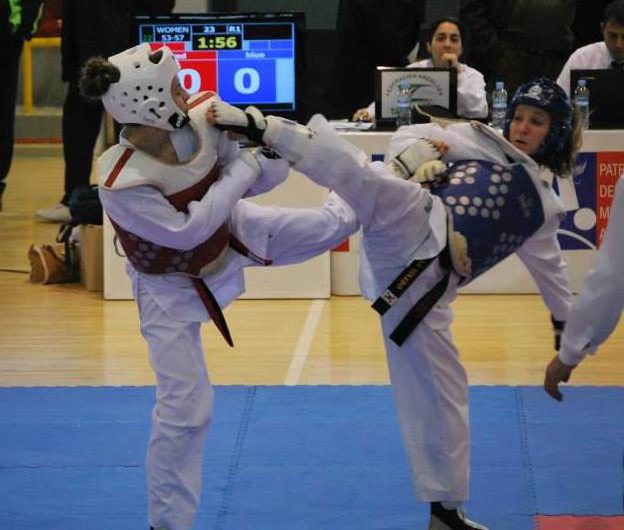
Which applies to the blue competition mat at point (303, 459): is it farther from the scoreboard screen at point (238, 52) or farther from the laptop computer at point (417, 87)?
the scoreboard screen at point (238, 52)

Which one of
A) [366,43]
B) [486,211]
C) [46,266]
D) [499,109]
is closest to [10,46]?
[46,266]

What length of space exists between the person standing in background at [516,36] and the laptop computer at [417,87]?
2138 millimetres

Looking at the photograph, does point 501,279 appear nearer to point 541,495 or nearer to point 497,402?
point 497,402

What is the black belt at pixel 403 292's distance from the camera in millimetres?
5051

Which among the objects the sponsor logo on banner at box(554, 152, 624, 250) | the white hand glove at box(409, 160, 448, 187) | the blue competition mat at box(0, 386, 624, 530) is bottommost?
the blue competition mat at box(0, 386, 624, 530)

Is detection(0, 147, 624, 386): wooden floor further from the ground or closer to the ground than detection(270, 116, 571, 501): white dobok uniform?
closer to the ground

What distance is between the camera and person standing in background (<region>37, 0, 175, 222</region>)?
A: 35.5ft

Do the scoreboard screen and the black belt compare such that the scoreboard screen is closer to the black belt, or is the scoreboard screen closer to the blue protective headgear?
the blue protective headgear

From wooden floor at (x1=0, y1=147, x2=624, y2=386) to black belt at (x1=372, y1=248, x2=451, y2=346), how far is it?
238 centimetres

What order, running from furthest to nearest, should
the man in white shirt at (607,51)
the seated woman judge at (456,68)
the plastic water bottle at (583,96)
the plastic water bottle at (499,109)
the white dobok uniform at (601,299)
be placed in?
the man in white shirt at (607,51) → the seated woman judge at (456,68) → the plastic water bottle at (499,109) → the plastic water bottle at (583,96) → the white dobok uniform at (601,299)

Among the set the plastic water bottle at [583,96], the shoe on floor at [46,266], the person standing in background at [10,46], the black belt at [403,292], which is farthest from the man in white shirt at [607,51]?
the black belt at [403,292]

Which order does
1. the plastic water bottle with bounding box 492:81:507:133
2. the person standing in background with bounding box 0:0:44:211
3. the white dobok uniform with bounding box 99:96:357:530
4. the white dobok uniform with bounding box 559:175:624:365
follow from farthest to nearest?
1. the person standing in background with bounding box 0:0:44:211
2. the plastic water bottle with bounding box 492:81:507:133
3. the white dobok uniform with bounding box 99:96:357:530
4. the white dobok uniform with bounding box 559:175:624:365

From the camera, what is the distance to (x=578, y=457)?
6.24m

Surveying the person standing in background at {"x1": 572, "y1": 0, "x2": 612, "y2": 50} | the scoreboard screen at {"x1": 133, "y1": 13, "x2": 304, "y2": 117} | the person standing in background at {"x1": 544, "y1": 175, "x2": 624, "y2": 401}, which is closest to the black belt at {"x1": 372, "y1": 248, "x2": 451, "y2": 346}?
the person standing in background at {"x1": 544, "y1": 175, "x2": 624, "y2": 401}
